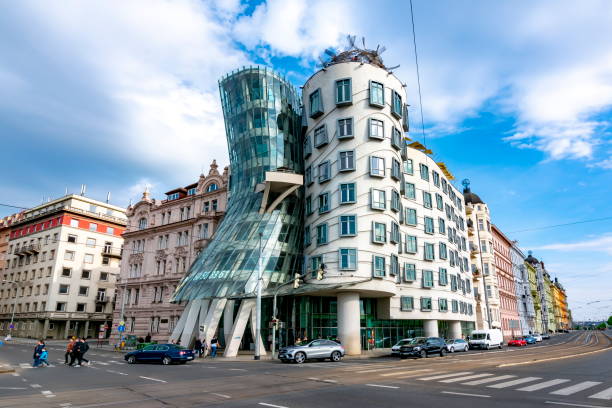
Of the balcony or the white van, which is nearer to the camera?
the white van

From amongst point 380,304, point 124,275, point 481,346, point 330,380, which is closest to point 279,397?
point 330,380

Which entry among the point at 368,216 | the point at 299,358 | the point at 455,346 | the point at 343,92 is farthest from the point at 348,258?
the point at 343,92

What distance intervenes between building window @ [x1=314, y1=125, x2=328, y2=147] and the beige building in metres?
17.1

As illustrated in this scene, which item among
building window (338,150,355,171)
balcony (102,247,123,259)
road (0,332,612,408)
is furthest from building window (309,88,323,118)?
balcony (102,247,123,259)

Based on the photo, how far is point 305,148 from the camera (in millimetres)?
45500

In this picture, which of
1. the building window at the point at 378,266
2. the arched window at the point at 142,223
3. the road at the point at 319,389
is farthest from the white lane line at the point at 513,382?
the arched window at the point at 142,223

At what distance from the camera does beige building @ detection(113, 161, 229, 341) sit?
54594 millimetres

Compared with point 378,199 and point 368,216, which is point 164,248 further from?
point 378,199

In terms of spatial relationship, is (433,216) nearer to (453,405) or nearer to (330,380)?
(330,380)

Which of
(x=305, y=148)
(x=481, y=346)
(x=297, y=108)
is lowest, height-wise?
(x=481, y=346)

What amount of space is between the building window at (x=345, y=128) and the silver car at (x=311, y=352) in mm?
19953

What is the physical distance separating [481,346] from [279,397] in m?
40.1

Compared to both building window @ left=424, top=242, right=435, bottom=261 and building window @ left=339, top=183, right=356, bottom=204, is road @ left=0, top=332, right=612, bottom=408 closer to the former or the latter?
building window @ left=339, top=183, right=356, bottom=204

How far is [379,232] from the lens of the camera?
38031 mm
